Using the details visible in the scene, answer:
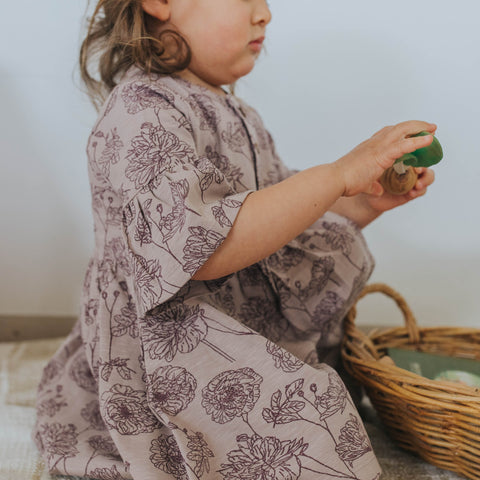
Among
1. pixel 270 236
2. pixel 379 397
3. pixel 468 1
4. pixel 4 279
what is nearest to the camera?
pixel 270 236

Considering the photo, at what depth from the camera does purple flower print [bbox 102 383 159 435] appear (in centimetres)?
73

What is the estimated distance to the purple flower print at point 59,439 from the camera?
Answer: 79 centimetres

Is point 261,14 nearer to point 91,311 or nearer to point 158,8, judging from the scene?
point 158,8

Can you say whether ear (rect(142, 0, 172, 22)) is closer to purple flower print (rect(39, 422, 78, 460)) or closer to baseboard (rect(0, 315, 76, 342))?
purple flower print (rect(39, 422, 78, 460))

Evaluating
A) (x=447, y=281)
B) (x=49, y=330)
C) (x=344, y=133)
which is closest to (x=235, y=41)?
(x=344, y=133)

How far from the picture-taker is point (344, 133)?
1302mm

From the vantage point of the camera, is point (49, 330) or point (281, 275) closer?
point (281, 275)

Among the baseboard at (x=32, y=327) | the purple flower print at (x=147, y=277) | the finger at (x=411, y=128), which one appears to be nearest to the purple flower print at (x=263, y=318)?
the purple flower print at (x=147, y=277)

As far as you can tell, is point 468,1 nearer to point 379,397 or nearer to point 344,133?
point 344,133

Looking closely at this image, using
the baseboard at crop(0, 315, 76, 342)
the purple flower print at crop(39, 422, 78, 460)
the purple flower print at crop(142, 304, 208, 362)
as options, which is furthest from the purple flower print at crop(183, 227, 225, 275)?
the baseboard at crop(0, 315, 76, 342)

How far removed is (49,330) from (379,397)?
35.2 inches

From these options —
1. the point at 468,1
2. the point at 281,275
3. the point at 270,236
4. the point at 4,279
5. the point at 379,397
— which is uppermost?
the point at 468,1

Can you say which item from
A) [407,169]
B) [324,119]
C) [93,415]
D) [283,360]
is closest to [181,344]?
[283,360]

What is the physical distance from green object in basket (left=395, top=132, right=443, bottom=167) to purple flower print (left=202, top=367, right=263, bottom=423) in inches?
13.2
